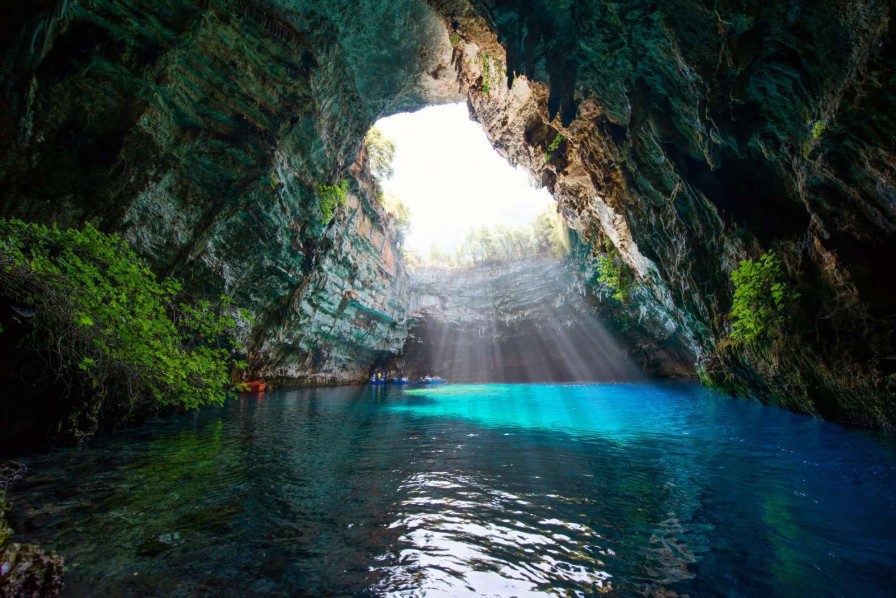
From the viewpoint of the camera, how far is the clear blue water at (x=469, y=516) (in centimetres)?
272

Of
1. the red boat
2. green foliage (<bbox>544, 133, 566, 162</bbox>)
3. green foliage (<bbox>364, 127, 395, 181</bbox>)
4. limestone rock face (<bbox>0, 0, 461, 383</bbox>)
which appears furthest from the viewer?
green foliage (<bbox>364, 127, 395, 181</bbox>)

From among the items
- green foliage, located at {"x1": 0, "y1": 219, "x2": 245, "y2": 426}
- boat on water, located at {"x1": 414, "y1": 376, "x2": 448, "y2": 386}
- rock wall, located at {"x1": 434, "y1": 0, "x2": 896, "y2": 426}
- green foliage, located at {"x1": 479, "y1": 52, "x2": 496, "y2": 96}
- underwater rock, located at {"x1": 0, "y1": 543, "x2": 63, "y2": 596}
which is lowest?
boat on water, located at {"x1": 414, "y1": 376, "x2": 448, "y2": 386}

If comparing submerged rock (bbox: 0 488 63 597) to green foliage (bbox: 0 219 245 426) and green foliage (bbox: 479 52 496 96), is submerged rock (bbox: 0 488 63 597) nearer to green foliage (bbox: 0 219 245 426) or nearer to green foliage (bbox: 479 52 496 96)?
green foliage (bbox: 0 219 245 426)

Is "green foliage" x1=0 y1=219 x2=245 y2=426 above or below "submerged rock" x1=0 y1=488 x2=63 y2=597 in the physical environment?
above

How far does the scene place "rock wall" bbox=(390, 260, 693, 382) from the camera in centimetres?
3541

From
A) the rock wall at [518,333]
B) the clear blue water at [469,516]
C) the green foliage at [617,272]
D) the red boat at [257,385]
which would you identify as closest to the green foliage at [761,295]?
the clear blue water at [469,516]

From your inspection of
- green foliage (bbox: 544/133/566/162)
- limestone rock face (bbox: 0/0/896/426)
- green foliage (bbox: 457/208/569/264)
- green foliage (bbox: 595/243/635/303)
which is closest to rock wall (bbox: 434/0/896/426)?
limestone rock face (bbox: 0/0/896/426)

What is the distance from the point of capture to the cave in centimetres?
486

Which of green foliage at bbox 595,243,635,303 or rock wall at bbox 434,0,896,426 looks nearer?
rock wall at bbox 434,0,896,426

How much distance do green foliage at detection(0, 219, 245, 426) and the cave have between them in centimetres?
21

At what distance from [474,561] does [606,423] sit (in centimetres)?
801

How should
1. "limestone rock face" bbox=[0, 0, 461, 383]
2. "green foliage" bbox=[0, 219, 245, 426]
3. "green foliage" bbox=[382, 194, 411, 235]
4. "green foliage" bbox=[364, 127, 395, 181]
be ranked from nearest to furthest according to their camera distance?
"green foliage" bbox=[0, 219, 245, 426] < "limestone rock face" bbox=[0, 0, 461, 383] < "green foliage" bbox=[364, 127, 395, 181] < "green foliage" bbox=[382, 194, 411, 235]

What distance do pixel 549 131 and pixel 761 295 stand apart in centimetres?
1001

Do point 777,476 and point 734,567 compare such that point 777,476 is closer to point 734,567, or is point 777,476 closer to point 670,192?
point 734,567
